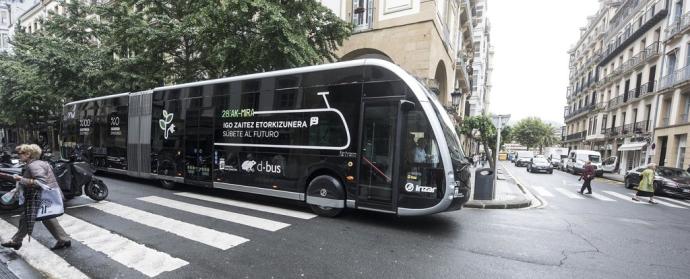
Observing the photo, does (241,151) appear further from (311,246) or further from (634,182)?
(634,182)

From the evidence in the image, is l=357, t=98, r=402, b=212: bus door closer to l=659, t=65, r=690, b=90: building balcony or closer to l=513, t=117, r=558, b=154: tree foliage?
l=659, t=65, r=690, b=90: building balcony

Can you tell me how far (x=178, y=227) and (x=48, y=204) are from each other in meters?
1.83

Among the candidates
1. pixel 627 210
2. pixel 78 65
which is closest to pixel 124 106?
pixel 78 65

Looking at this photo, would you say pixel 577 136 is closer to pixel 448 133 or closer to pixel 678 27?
pixel 678 27

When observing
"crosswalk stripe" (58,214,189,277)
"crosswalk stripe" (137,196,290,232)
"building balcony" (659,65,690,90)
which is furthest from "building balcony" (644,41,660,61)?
"crosswalk stripe" (58,214,189,277)

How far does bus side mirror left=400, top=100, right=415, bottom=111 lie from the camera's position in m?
5.65

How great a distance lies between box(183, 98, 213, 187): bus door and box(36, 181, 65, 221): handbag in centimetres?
410

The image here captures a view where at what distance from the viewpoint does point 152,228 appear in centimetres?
545

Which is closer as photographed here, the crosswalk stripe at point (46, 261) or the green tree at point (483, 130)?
the crosswalk stripe at point (46, 261)

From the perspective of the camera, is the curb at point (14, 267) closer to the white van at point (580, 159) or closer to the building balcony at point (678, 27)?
the white van at point (580, 159)

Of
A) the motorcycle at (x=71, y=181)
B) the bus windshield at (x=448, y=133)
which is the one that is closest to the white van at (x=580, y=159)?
the bus windshield at (x=448, y=133)

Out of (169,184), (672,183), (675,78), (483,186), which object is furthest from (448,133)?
(675,78)

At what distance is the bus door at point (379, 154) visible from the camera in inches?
227

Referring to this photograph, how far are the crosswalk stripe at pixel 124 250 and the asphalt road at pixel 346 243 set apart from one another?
1 cm
